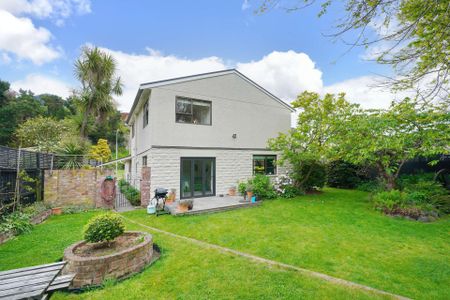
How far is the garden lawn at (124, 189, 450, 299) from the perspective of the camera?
12.3 feet

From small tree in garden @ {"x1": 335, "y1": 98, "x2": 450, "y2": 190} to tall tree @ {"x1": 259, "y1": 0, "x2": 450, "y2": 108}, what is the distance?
100 cm

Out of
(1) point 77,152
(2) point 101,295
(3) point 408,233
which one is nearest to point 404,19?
(3) point 408,233

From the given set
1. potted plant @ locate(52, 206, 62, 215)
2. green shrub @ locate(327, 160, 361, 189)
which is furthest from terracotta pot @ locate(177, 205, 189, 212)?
green shrub @ locate(327, 160, 361, 189)

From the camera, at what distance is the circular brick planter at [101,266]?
11.1 feet

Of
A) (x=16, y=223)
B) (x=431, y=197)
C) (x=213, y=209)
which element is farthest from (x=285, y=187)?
(x=16, y=223)

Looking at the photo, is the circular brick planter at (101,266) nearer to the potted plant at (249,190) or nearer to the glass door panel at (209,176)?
the potted plant at (249,190)

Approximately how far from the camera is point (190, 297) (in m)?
3.04

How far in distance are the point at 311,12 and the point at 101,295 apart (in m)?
5.27

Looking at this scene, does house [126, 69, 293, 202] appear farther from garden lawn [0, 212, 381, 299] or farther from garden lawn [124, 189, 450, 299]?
garden lawn [0, 212, 381, 299]

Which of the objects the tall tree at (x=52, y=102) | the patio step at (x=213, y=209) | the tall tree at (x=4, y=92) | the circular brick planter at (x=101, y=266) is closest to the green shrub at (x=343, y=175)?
the patio step at (x=213, y=209)

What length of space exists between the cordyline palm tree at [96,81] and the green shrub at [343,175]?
58.1 feet

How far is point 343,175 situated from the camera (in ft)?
49.1

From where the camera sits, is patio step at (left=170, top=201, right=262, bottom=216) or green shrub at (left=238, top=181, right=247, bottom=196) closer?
patio step at (left=170, top=201, right=262, bottom=216)

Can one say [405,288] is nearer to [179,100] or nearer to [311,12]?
[311,12]
